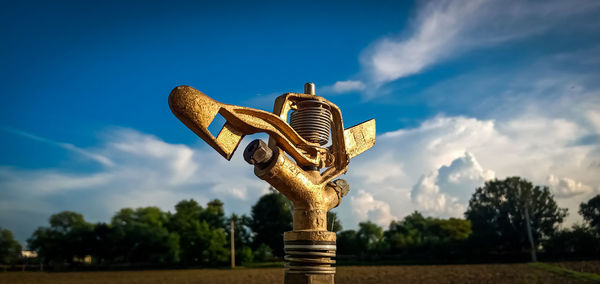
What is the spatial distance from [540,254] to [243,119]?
48.4m

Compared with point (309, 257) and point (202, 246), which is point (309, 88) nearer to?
point (309, 257)

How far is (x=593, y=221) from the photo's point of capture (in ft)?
164

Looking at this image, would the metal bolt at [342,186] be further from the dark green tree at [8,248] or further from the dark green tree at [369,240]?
the dark green tree at [8,248]

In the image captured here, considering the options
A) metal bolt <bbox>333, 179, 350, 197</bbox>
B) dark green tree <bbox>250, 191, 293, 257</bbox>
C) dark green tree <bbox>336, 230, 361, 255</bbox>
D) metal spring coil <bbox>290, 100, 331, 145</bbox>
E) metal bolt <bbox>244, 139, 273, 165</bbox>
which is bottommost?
dark green tree <bbox>336, 230, 361, 255</bbox>

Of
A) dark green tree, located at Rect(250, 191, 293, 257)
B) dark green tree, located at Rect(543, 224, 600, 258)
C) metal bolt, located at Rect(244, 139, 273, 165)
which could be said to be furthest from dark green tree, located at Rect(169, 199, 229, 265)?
metal bolt, located at Rect(244, 139, 273, 165)

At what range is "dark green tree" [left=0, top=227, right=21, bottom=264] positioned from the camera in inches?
1619

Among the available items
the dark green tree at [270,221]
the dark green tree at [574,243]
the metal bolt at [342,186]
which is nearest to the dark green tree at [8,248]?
the dark green tree at [270,221]

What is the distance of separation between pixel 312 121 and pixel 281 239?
41.4m

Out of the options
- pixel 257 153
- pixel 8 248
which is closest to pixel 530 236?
pixel 257 153

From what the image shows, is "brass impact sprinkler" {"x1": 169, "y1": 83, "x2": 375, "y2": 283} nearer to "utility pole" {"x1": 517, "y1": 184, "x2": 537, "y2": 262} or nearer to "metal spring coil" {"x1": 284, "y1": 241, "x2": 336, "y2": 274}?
"metal spring coil" {"x1": 284, "y1": 241, "x2": 336, "y2": 274}

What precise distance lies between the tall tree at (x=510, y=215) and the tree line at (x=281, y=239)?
98 mm

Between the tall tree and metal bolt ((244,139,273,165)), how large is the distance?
1808 inches

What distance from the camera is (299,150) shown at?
2543mm

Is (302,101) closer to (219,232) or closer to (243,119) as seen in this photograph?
(243,119)
